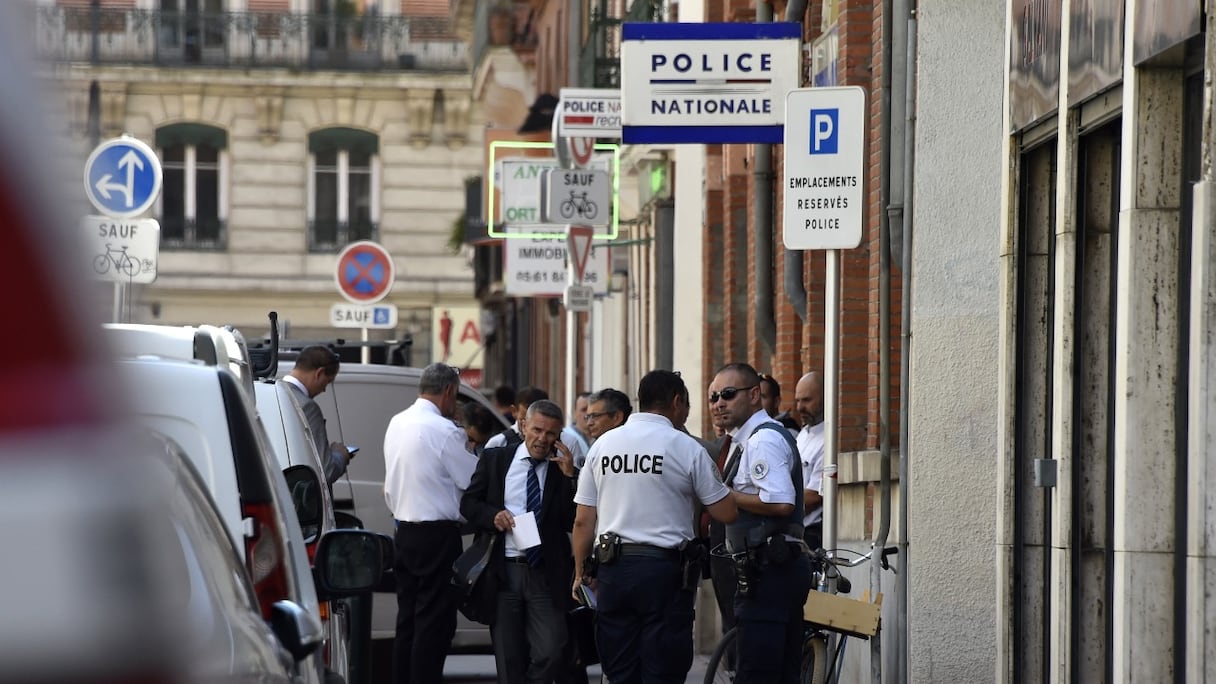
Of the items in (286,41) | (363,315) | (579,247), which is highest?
(286,41)

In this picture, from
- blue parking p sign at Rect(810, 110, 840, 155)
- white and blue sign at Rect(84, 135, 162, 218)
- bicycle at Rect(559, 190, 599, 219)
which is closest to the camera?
blue parking p sign at Rect(810, 110, 840, 155)

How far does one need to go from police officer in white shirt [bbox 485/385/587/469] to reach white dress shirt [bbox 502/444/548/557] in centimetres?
29

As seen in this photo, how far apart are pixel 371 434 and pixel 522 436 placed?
6.38ft

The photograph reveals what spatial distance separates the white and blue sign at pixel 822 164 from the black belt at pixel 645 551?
64.4 inches

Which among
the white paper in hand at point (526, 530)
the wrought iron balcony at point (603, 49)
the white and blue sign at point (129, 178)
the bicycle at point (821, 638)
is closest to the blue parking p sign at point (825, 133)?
the bicycle at point (821, 638)

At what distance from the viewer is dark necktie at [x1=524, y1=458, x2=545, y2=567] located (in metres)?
11.6

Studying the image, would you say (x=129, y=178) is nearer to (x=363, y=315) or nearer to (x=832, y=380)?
(x=832, y=380)

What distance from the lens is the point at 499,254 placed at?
48219 mm

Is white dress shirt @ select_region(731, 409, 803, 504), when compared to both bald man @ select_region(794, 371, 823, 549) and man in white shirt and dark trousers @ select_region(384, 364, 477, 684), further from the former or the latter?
→ man in white shirt and dark trousers @ select_region(384, 364, 477, 684)

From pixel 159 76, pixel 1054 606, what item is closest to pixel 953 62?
pixel 1054 606

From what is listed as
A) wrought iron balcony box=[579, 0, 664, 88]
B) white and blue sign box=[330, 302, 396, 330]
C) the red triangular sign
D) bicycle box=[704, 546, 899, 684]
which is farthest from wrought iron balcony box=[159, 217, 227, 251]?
bicycle box=[704, 546, 899, 684]

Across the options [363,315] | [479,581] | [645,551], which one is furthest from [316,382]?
[363,315]

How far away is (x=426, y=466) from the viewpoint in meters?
12.9

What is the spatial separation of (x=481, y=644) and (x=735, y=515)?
4.93 metres
